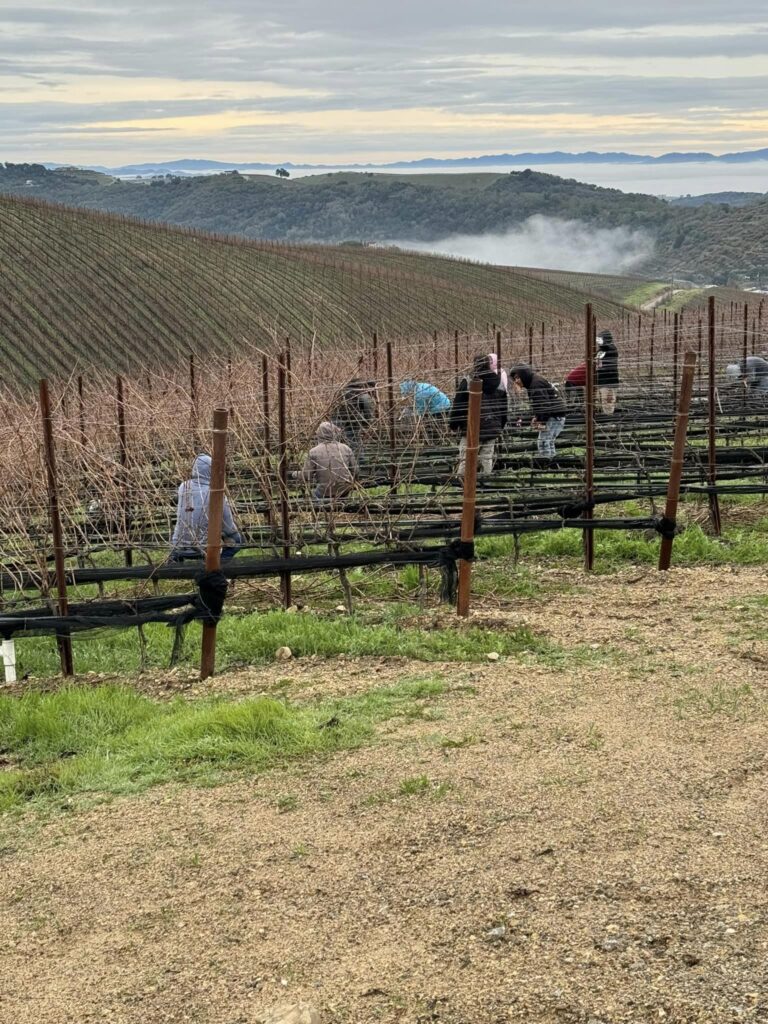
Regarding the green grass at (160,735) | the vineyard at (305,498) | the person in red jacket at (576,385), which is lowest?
the green grass at (160,735)

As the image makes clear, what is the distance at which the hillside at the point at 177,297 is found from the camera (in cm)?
3473

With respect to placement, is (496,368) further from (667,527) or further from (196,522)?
(196,522)

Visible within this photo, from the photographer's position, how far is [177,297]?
40.8 meters

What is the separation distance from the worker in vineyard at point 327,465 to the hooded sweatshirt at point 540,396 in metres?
2.97

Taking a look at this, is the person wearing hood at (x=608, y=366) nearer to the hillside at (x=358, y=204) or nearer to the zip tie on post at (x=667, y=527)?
the zip tie on post at (x=667, y=527)

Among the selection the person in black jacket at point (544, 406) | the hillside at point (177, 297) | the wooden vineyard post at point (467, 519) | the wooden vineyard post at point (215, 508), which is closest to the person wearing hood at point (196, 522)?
the wooden vineyard post at point (215, 508)

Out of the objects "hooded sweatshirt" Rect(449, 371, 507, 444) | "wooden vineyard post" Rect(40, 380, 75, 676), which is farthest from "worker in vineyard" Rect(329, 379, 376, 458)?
"wooden vineyard post" Rect(40, 380, 75, 676)

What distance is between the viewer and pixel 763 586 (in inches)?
281

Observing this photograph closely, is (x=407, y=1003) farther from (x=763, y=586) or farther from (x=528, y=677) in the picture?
(x=763, y=586)

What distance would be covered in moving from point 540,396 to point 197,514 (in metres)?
4.89

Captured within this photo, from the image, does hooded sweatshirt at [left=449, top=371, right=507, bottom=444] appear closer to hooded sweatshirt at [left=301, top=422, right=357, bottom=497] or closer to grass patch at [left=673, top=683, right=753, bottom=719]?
hooded sweatshirt at [left=301, top=422, right=357, bottom=497]

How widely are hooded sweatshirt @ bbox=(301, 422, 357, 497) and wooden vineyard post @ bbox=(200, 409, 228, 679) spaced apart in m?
2.28

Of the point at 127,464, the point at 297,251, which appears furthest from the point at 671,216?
the point at 127,464

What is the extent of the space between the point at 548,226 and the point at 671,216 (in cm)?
1532
